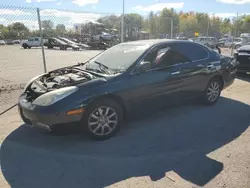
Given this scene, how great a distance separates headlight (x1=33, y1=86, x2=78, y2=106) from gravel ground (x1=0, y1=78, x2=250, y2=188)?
702 mm

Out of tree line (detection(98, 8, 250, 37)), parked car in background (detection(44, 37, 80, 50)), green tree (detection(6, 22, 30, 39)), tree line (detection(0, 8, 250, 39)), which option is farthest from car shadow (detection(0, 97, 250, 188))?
parked car in background (detection(44, 37, 80, 50))

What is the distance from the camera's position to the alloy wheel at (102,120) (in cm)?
396

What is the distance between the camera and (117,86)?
409cm

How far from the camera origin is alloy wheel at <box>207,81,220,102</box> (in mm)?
5746

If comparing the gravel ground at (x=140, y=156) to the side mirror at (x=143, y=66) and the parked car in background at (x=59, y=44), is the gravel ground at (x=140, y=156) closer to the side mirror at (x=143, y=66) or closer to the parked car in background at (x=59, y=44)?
the side mirror at (x=143, y=66)

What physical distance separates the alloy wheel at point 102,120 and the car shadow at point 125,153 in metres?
0.18

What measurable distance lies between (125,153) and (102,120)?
0.65 metres

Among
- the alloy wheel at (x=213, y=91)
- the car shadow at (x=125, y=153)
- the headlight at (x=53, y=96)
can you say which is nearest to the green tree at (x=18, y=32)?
the car shadow at (x=125, y=153)

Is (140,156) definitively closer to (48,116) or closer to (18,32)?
(48,116)

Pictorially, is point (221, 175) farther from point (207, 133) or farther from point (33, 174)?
point (33, 174)

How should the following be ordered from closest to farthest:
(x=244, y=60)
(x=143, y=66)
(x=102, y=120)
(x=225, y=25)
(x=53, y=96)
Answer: (x=53, y=96) < (x=102, y=120) < (x=143, y=66) < (x=244, y=60) < (x=225, y=25)

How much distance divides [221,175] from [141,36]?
22476mm

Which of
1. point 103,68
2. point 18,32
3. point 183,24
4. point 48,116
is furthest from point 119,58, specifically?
point 183,24

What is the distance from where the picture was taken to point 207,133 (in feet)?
14.3
